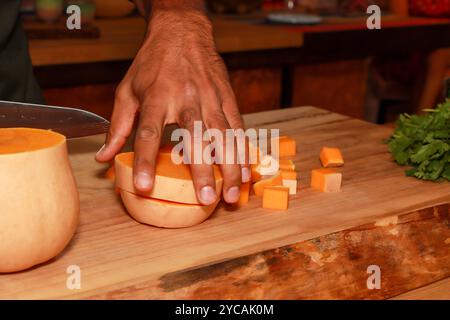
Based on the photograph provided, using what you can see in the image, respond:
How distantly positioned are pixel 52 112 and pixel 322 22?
2.39 metres

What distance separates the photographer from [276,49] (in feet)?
9.57

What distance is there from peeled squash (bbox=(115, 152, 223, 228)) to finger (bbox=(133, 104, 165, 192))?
23 millimetres

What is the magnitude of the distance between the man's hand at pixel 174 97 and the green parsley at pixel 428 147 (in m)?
0.39

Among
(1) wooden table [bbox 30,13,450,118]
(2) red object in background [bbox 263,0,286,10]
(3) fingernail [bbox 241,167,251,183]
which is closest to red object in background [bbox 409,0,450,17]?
(1) wooden table [bbox 30,13,450,118]

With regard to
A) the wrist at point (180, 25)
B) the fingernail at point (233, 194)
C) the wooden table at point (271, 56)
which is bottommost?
the wooden table at point (271, 56)

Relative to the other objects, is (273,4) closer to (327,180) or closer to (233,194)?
Result: (327,180)

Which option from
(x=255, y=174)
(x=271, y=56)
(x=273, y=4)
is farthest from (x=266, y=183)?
(x=273, y=4)

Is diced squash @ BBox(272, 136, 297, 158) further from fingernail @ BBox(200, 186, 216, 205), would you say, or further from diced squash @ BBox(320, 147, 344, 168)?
fingernail @ BBox(200, 186, 216, 205)

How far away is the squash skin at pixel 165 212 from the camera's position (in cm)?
111

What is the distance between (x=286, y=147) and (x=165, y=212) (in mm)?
A: 461

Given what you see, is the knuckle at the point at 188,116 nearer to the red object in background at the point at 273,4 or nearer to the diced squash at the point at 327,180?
the diced squash at the point at 327,180

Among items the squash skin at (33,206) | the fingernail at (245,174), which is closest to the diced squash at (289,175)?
the fingernail at (245,174)

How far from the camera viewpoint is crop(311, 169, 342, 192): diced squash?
1295 mm
